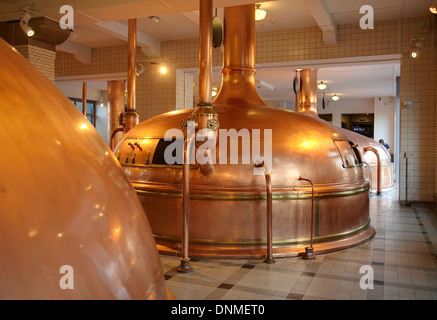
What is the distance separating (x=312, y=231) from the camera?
15.2 ft

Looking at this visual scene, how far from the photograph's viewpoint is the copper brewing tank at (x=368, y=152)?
1023 cm

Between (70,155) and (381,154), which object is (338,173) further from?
(381,154)

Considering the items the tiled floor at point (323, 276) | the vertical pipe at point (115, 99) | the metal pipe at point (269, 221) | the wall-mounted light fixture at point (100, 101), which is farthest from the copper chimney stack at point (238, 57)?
the wall-mounted light fixture at point (100, 101)

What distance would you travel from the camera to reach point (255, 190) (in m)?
4.54

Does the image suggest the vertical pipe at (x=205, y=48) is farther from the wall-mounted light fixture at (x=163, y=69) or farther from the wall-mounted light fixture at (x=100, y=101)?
the wall-mounted light fixture at (x=100, y=101)

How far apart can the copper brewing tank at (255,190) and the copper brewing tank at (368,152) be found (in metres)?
5.17

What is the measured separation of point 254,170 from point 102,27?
5665 mm

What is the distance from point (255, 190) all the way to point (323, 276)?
1129mm

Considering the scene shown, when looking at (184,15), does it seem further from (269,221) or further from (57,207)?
(57,207)

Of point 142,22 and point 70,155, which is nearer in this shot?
point 70,155

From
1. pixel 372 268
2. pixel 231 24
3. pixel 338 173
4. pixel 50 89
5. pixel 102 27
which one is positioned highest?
pixel 102 27

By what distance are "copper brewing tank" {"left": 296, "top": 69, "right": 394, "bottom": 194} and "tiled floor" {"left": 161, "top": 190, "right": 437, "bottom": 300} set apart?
504 cm

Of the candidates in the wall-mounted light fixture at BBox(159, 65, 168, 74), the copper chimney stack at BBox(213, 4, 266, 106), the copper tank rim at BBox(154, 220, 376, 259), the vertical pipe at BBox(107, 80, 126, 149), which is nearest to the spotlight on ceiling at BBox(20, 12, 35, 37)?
the copper chimney stack at BBox(213, 4, 266, 106)

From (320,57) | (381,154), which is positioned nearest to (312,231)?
(320,57)
